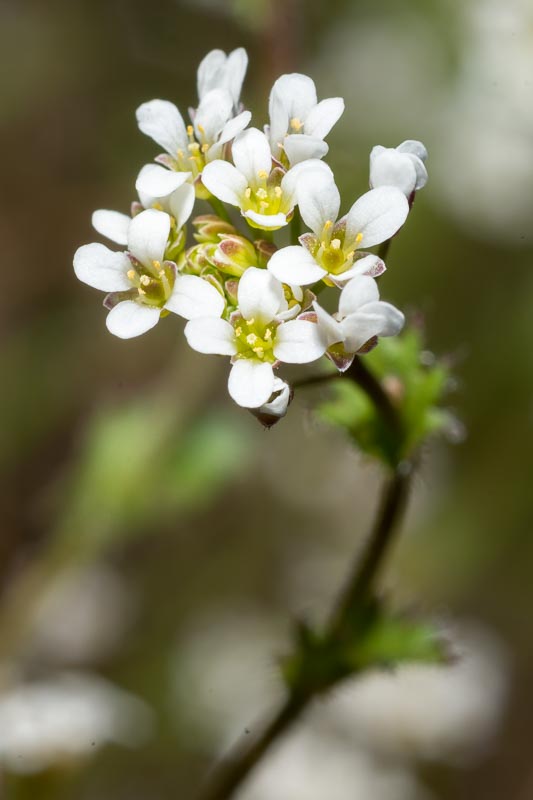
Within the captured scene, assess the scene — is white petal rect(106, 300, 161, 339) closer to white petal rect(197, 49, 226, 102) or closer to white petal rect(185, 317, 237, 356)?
white petal rect(185, 317, 237, 356)

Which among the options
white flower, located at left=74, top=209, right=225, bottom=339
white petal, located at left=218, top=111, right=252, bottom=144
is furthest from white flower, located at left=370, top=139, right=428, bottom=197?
white flower, located at left=74, top=209, right=225, bottom=339

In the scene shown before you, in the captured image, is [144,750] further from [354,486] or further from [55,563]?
[354,486]

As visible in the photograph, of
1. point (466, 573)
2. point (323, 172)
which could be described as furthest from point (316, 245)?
point (466, 573)

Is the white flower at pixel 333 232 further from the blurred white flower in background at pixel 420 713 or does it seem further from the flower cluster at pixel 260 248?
the blurred white flower in background at pixel 420 713

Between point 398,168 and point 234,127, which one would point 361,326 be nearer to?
point 398,168

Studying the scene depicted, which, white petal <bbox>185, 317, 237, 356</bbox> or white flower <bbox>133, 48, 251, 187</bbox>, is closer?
white petal <bbox>185, 317, 237, 356</bbox>

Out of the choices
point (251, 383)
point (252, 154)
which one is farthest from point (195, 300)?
point (252, 154)
